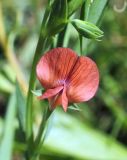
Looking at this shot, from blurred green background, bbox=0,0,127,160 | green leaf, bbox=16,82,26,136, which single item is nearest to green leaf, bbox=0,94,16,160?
green leaf, bbox=16,82,26,136

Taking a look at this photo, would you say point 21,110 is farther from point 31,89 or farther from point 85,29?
point 85,29

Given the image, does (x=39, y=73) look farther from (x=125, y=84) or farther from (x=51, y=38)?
(x=125, y=84)

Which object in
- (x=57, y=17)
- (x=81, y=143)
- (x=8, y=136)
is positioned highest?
(x=57, y=17)

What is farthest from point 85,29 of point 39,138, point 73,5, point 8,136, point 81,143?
point 81,143

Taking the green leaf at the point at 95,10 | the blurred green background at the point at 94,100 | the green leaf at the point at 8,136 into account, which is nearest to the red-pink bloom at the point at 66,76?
the green leaf at the point at 95,10

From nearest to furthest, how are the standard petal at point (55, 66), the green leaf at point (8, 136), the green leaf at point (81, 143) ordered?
the standard petal at point (55, 66), the green leaf at point (8, 136), the green leaf at point (81, 143)

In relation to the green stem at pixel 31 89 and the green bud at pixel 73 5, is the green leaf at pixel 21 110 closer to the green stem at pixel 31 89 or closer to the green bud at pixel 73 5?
the green stem at pixel 31 89

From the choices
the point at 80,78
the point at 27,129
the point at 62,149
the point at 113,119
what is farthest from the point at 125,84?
the point at 80,78
